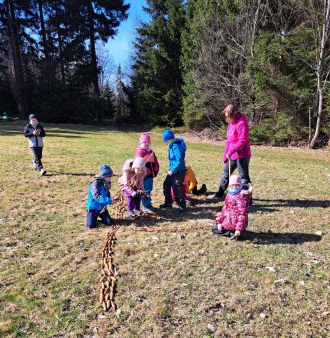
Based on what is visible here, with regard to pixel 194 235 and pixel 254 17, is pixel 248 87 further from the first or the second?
pixel 194 235

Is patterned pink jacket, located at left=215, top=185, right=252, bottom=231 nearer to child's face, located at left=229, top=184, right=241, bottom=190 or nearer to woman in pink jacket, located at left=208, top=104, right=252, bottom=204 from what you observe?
child's face, located at left=229, top=184, right=241, bottom=190

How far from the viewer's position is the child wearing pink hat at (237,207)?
4.10 metres

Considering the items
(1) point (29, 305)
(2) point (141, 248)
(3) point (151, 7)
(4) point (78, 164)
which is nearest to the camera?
(1) point (29, 305)

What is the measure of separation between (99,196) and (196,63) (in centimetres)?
1908

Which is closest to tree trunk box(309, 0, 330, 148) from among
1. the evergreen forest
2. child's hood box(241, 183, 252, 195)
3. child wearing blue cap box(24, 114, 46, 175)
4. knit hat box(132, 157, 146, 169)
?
the evergreen forest

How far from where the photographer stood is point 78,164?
9.56 meters

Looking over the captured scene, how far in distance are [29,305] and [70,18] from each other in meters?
33.5

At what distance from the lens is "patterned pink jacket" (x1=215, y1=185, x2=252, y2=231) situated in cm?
409

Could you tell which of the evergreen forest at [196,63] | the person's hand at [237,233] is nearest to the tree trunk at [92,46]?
the evergreen forest at [196,63]

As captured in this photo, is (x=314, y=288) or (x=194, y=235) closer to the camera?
(x=314, y=288)

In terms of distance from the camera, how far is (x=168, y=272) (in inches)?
139

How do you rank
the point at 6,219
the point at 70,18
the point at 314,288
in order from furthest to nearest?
the point at 70,18 < the point at 6,219 < the point at 314,288

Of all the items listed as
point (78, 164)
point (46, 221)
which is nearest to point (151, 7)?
point (78, 164)

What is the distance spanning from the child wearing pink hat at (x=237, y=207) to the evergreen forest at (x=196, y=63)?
13.3 m
